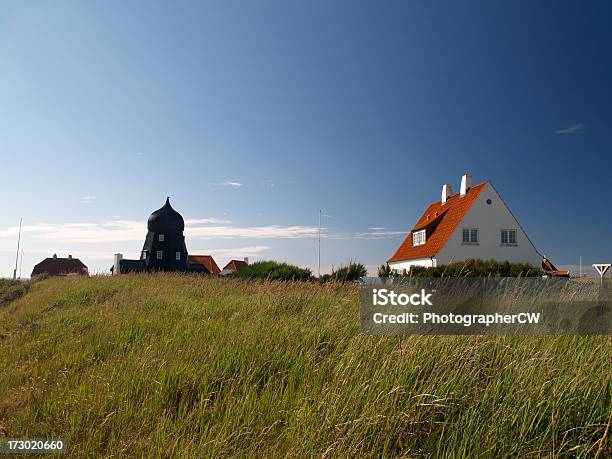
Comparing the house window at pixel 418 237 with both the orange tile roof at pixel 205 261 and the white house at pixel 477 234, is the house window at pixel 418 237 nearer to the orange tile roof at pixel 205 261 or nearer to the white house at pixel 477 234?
the white house at pixel 477 234

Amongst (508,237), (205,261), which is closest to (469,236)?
(508,237)

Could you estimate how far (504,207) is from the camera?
28.7 metres

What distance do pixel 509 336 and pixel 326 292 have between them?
14.8ft

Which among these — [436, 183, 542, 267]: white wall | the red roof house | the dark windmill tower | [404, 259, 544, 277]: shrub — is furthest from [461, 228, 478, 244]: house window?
the red roof house

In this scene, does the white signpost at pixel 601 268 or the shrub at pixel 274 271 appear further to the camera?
the shrub at pixel 274 271

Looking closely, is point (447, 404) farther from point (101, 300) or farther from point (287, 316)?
point (101, 300)

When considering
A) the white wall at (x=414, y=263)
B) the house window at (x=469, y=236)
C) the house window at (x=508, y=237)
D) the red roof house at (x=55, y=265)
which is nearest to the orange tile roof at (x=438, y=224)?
the white wall at (x=414, y=263)

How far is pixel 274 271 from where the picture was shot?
18.3 meters

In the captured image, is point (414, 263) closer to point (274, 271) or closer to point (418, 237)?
point (418, 237)

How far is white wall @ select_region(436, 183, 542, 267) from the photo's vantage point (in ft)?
90.5

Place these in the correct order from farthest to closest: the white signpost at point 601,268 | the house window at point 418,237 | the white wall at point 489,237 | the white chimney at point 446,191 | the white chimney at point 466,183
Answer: the white chimney at point 446,191 < the house window at point 418,237 < the white chimney at point 466,183 < the white wall at point 489,237 < the white signpost at point 601,268

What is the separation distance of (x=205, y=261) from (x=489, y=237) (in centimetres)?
4273

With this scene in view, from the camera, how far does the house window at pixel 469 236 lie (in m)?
27.7

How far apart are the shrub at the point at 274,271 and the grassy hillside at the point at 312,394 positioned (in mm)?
10896
